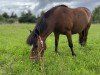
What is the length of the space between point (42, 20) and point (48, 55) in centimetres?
168

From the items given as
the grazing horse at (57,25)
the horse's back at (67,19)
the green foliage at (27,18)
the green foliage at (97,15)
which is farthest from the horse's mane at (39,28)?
the green foliage at (97,15)

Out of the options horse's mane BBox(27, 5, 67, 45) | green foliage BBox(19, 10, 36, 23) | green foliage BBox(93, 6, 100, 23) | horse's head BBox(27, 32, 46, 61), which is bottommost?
green foliage BBox(93, 6, 100, 23)

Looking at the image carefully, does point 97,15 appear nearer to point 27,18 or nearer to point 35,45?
point 27,18

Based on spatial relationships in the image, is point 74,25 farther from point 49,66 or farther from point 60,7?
point 49,66

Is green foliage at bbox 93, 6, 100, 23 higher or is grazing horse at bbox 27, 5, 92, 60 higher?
grazing horse at bbox 27, 5, 92, 60

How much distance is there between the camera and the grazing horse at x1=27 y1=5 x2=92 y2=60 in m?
9.10

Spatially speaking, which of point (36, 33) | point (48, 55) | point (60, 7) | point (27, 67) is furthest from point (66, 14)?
point (27, 67)

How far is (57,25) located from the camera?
10961 mm

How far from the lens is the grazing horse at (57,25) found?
910cm

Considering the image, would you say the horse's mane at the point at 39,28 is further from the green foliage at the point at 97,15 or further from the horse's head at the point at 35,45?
the green foliage at the point at 97,15

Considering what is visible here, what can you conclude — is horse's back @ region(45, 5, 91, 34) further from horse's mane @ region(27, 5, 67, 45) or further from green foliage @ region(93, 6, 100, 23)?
green foliage @ region(93, 6, 100, 23)

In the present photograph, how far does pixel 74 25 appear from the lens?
1208 cm

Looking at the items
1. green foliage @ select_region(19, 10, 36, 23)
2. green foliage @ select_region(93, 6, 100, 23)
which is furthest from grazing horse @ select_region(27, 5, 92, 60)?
green foliage @ select_region(93, 6, 100, 23)

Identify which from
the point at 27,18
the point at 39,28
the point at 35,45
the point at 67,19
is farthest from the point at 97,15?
the point at 35,45
